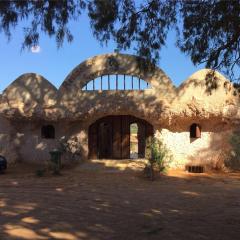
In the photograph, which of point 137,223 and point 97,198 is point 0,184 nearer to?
point 97,198

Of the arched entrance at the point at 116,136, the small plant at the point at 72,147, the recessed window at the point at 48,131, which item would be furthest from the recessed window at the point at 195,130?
the recessed window at the point at 48,131

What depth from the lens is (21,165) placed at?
20969 millimetres

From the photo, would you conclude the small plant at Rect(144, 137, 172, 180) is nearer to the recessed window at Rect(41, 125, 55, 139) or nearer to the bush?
the bush

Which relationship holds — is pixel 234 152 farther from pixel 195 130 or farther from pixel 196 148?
pixel 195 130

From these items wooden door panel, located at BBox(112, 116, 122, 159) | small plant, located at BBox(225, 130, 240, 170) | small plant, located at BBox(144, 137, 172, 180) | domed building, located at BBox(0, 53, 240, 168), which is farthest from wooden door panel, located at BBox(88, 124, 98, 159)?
small plant, located at BBox(225, 130, 240, 170)

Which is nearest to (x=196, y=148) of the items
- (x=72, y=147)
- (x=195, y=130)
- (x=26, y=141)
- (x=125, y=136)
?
(x=195, y=130)

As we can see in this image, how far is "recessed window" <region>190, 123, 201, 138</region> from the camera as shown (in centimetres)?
2003

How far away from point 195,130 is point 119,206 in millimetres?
9723

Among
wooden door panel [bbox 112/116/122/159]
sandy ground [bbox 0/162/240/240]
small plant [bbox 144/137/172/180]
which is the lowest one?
sandy ground [bbox 0/162/240/240]

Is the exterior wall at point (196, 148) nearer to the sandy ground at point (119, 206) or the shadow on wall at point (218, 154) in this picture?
the shadow on wall at point (218, 154)

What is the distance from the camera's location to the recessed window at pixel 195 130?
20.0 meters

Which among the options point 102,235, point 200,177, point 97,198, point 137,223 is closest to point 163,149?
point 200,177

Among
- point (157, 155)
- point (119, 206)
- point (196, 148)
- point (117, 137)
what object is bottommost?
point (119, 206)

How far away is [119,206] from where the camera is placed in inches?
448
